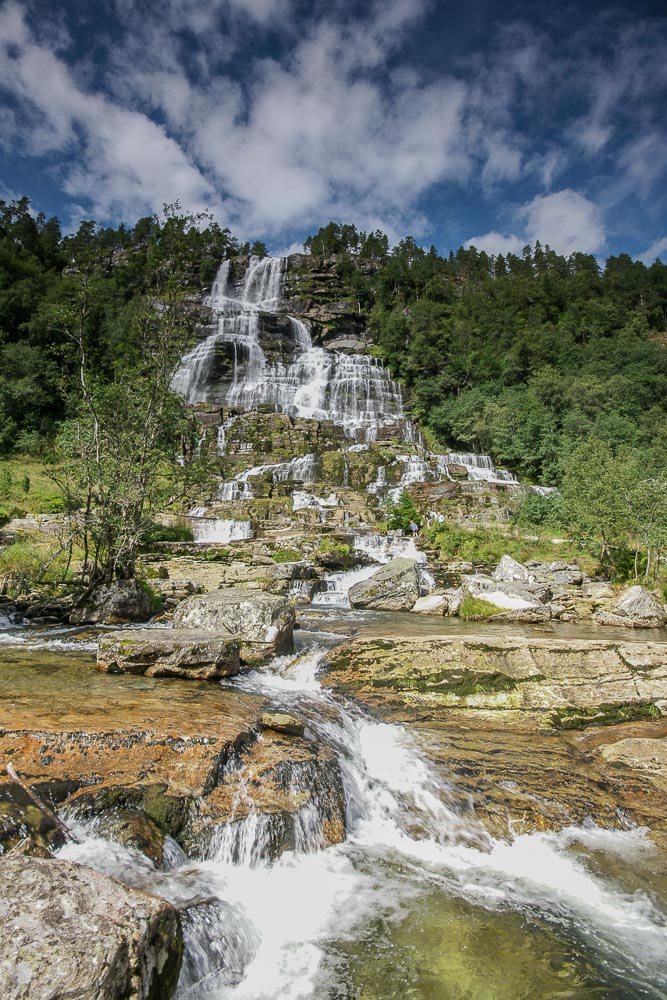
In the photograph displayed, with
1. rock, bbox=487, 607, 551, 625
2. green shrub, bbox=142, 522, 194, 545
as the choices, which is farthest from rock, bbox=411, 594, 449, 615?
green shrub, bbox=142, 522, 194, 545

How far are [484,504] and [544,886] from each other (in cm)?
2725

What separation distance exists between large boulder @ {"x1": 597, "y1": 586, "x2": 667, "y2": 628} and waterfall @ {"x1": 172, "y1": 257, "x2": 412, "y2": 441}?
2742cm

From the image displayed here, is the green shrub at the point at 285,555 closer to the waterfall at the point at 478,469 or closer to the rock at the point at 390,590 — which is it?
the rock at the point at 390,590

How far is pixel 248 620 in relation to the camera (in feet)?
30.3

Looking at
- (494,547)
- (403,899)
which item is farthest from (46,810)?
(494,547)

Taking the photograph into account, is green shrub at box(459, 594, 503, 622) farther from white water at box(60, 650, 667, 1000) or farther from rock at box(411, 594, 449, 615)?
white water at box(60, 650, 667, 1000)

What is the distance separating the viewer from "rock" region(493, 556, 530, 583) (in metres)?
19.3

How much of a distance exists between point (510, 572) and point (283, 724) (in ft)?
52.8

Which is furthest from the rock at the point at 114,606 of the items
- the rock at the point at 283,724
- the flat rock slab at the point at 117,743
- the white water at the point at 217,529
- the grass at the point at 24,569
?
the white water at the point at 217,529

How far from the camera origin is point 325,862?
433 cm

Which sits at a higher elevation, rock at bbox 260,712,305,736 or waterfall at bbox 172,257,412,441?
waterfall at bbox 172,257,412,441

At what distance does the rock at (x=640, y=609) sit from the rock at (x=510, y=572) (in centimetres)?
394

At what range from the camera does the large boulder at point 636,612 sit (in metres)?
14.3

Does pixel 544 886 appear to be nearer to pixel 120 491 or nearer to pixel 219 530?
pixel 120 491
